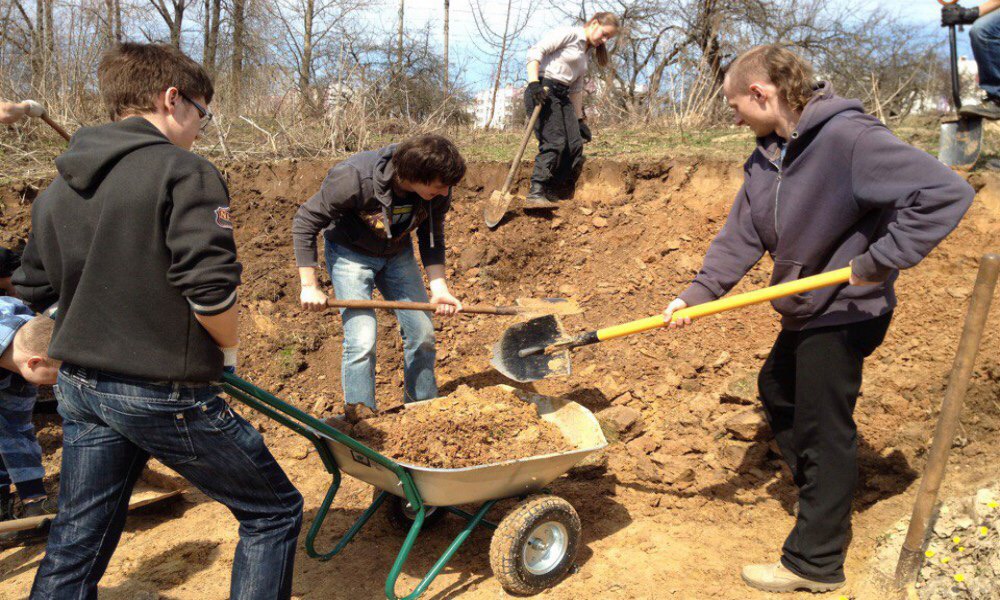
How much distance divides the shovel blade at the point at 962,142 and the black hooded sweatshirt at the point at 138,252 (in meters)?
6.12

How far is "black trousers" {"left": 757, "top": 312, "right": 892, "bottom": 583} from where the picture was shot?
102 inches

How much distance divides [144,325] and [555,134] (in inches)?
213

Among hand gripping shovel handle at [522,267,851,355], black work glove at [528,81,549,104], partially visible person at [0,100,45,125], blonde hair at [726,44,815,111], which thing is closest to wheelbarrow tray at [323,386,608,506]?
hand gripping shovel handle at [522,267,851,355]

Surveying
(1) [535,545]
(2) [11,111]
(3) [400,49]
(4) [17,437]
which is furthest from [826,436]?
(3) [400,49]

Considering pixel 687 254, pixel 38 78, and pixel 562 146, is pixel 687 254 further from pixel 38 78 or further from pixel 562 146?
pixel 38 78

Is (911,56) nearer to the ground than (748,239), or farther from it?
farther from it

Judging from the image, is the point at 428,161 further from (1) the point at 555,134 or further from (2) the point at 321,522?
(1) the point at 555,134

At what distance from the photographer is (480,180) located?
24.0 feet

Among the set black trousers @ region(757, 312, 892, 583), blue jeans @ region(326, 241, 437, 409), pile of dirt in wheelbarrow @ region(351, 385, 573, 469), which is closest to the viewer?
black trousers @ region(757, 312, 892, 583)

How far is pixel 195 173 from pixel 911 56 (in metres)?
18.0

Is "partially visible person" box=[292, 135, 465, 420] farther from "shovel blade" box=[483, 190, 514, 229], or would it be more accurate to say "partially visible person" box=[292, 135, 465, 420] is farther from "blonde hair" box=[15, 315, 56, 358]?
"shovel blade" box=[483, 190, 514, 229]

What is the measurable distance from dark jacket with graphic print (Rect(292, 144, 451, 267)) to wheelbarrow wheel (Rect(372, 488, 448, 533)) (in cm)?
127

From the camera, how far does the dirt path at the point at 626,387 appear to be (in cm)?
321

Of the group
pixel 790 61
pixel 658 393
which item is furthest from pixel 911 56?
pixel 790 61
